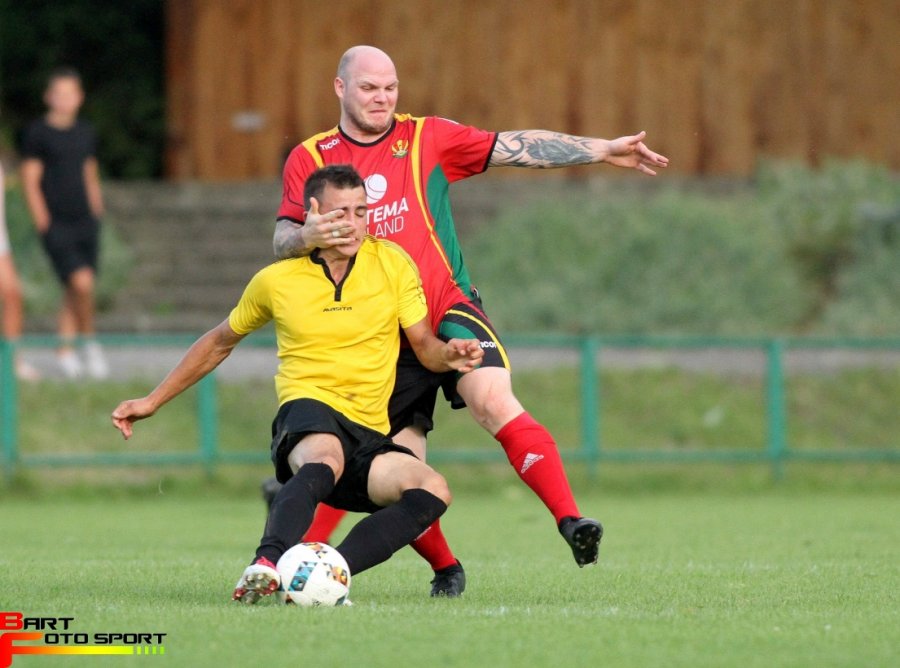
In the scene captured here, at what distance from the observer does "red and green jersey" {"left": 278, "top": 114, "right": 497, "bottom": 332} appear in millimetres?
7500

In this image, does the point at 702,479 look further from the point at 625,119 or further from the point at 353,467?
the point at 353,467

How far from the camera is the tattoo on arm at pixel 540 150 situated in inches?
299

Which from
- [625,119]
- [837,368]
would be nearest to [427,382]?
[837,368]

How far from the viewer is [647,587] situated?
751cm

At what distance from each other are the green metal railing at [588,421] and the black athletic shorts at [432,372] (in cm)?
772

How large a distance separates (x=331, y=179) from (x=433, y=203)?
858 millimetres

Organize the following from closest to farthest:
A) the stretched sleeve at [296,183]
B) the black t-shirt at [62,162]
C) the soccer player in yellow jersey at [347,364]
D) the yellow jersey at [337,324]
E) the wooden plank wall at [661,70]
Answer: the soccer player in yellow jersey at [347,364] → the yellow jersey at [337,324] → the stretched sleeve at [296,183] → the black t-shirt at [62,162] → the wooden plank wall at [661,70]


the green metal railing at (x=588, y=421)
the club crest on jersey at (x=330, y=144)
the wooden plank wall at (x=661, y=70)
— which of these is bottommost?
the green metal railing at (x=588, y=421)

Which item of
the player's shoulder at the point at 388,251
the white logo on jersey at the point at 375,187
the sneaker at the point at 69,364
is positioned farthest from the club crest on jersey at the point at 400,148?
the sneaker at the point at 69,364

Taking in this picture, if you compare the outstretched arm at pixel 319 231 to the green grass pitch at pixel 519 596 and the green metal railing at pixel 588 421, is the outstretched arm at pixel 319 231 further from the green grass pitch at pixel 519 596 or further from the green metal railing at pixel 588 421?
the green metal railing at pixel 588 421

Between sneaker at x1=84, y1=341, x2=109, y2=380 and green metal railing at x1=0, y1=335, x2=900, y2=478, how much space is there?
0.44 ft

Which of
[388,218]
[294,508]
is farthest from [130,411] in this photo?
[388,218]

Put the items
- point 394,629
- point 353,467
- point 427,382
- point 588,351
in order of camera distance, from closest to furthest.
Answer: point 394,629 → point 353,467 → point 427,382 → point 588,351

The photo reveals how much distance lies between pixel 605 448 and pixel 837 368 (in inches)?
92.1
